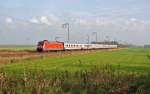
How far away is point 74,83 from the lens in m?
17.6

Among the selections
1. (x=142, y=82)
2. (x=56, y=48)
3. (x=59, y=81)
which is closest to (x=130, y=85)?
(x=142, y=82)

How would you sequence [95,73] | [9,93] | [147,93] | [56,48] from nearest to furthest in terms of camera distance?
[9,93], [147,93], [95,73], [56,48]

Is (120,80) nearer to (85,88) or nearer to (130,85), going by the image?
(130,85)

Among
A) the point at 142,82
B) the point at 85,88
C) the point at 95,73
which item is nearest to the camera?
the point at 85,88

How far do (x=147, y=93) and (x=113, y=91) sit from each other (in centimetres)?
144

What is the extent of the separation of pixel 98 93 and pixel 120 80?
9.11 feet

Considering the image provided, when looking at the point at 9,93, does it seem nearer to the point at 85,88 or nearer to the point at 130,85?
the point at 85,88

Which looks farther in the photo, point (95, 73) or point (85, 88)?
point (95, 73)

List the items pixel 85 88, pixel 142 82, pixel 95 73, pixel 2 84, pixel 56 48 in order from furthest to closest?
pixel 56 48 → pixel 95 73 → pixel 142 82 → pixel 85 88 → pixel 2 84

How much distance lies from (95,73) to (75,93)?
3.12m

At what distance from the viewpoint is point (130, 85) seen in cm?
1680

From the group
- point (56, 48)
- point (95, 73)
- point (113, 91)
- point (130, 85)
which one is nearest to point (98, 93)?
point (113, 91)

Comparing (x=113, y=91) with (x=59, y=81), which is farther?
(x=59, y=81)

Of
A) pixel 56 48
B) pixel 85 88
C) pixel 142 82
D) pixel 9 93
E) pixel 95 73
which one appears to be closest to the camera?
pixel 9 93
